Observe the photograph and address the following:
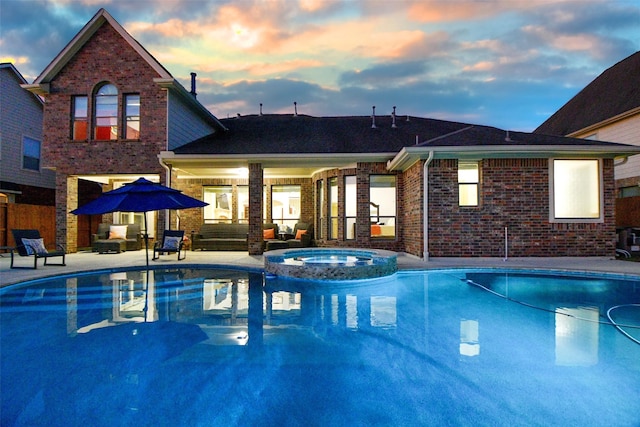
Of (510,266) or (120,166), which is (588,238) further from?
(120,166)

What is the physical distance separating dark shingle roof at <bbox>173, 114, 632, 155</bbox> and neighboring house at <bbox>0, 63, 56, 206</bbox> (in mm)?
7830

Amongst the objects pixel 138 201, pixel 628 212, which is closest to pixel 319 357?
pixel 138 201

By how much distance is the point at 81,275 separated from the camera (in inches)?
331

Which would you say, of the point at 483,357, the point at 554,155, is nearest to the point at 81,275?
the point at 483,357

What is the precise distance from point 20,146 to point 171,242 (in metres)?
9.73

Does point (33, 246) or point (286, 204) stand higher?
point (286, 204)

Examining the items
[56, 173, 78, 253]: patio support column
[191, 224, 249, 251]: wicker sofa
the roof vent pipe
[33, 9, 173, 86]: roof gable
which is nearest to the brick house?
[191, 224, 249, 251]: wicker sofa

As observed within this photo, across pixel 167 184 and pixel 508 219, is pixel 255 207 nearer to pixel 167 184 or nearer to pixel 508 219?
pixel 167 184

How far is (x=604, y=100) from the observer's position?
1683cm

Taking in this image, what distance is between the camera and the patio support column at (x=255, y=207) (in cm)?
1165

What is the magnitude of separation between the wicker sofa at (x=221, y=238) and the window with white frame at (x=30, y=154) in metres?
7.95

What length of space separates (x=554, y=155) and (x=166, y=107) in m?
11.9

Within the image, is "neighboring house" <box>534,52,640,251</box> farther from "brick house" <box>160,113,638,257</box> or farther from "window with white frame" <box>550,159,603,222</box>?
"brick house" <box>160,113,638,257</box>

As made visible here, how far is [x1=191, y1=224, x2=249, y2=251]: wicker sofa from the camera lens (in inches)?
542
